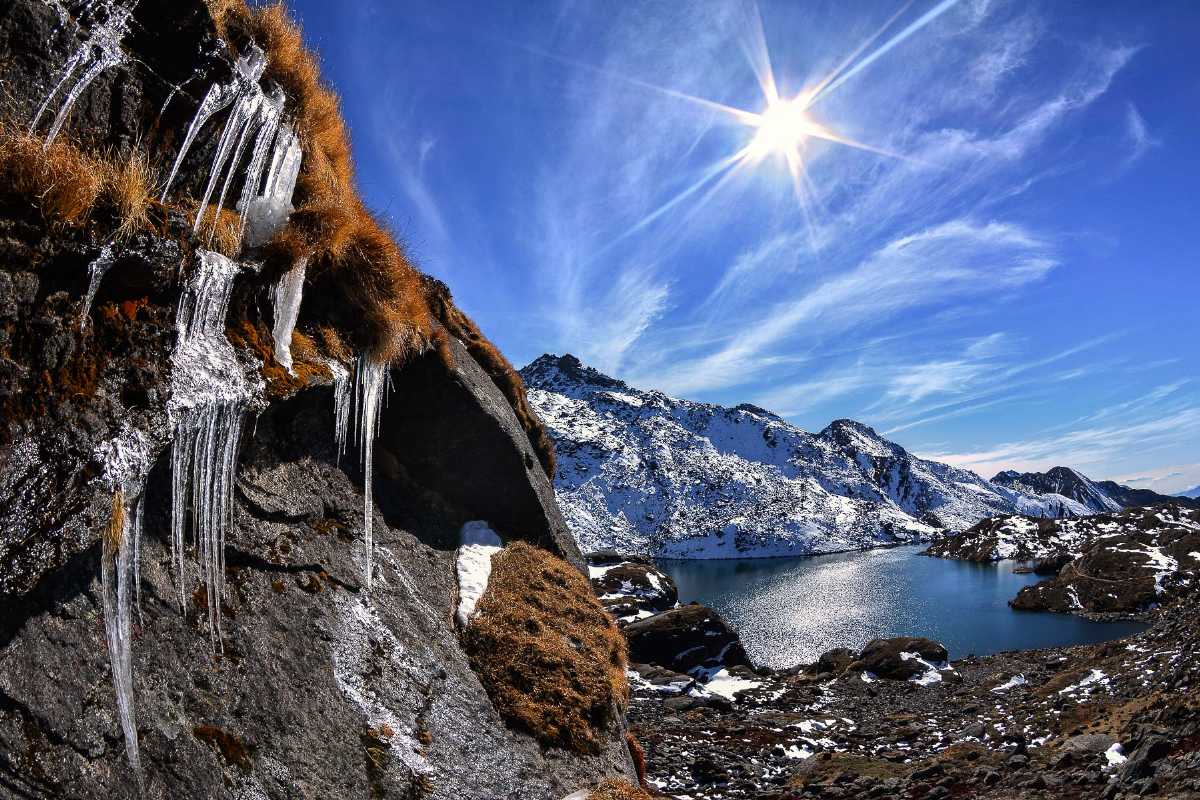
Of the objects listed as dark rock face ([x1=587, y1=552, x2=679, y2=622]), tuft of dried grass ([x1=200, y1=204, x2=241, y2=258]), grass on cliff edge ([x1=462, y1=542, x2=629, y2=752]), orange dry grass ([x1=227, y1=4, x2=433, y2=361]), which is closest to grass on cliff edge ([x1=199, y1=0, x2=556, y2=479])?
orange dry grass ([x1=227, y1=4, x2=433, y2=361])

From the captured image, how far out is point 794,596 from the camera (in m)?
111

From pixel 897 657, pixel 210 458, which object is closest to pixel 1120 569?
pixel 897 657

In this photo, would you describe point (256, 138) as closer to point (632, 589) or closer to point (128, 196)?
point (128, 196)

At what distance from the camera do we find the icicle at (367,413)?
9734mm

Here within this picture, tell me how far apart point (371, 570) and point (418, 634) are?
4.02ft

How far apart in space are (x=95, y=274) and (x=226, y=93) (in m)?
3.73

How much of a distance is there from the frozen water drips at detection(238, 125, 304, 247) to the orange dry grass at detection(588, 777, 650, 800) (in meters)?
9.41

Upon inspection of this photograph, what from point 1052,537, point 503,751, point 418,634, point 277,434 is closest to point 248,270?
point 277,434

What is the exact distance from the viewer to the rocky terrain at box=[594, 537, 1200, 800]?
15430 mm

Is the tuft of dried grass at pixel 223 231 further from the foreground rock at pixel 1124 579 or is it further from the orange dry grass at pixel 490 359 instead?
the foreground rock at pixel 1124 579

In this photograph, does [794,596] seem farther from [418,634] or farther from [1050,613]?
[418,634]

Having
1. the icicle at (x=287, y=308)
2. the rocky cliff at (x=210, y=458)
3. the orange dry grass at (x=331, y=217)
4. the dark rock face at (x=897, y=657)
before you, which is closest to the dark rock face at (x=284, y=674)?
the rocky cliff at (x=210, y=458)

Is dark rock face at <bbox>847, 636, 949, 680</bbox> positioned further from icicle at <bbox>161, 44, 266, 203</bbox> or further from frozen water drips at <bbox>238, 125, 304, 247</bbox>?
icicle at <bbox>161, 44, 266, 203</bbox>

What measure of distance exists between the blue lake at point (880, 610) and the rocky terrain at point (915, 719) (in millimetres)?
13841
